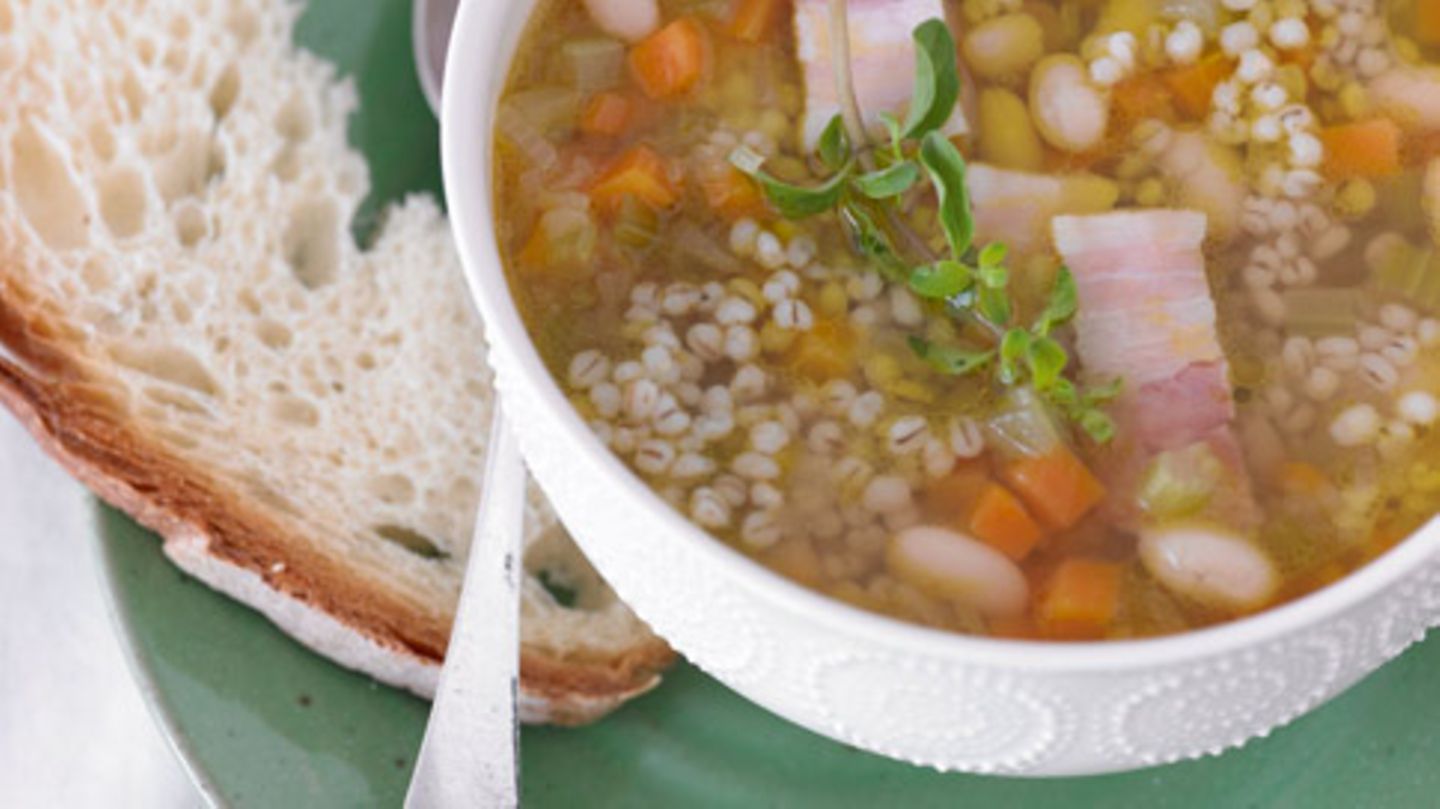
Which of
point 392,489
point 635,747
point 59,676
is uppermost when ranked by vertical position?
point 392,489

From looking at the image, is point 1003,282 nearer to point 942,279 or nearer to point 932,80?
point 942,279

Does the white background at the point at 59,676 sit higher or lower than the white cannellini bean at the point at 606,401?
lower

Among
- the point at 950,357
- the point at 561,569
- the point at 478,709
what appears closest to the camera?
the point at 950,357

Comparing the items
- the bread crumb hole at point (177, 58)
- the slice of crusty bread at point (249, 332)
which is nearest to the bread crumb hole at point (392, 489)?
the slice of crusty bread at point (249, 332)

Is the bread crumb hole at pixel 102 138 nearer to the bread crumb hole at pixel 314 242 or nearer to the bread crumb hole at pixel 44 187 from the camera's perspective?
the bread crumb hole at pixel 44 187

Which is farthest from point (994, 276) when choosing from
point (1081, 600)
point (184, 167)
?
point (184, 167)

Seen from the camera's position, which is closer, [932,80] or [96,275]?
[932,80]

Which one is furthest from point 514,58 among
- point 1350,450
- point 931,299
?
point 1350,450

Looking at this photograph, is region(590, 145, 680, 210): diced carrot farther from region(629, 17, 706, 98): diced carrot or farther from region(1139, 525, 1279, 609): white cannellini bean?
region(1139, 525, 1279, 609): white cannellini bean

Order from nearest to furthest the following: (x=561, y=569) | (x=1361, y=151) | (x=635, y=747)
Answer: (x=1361, y=151) → (x=635, y=747) → (x=561, y=569)
